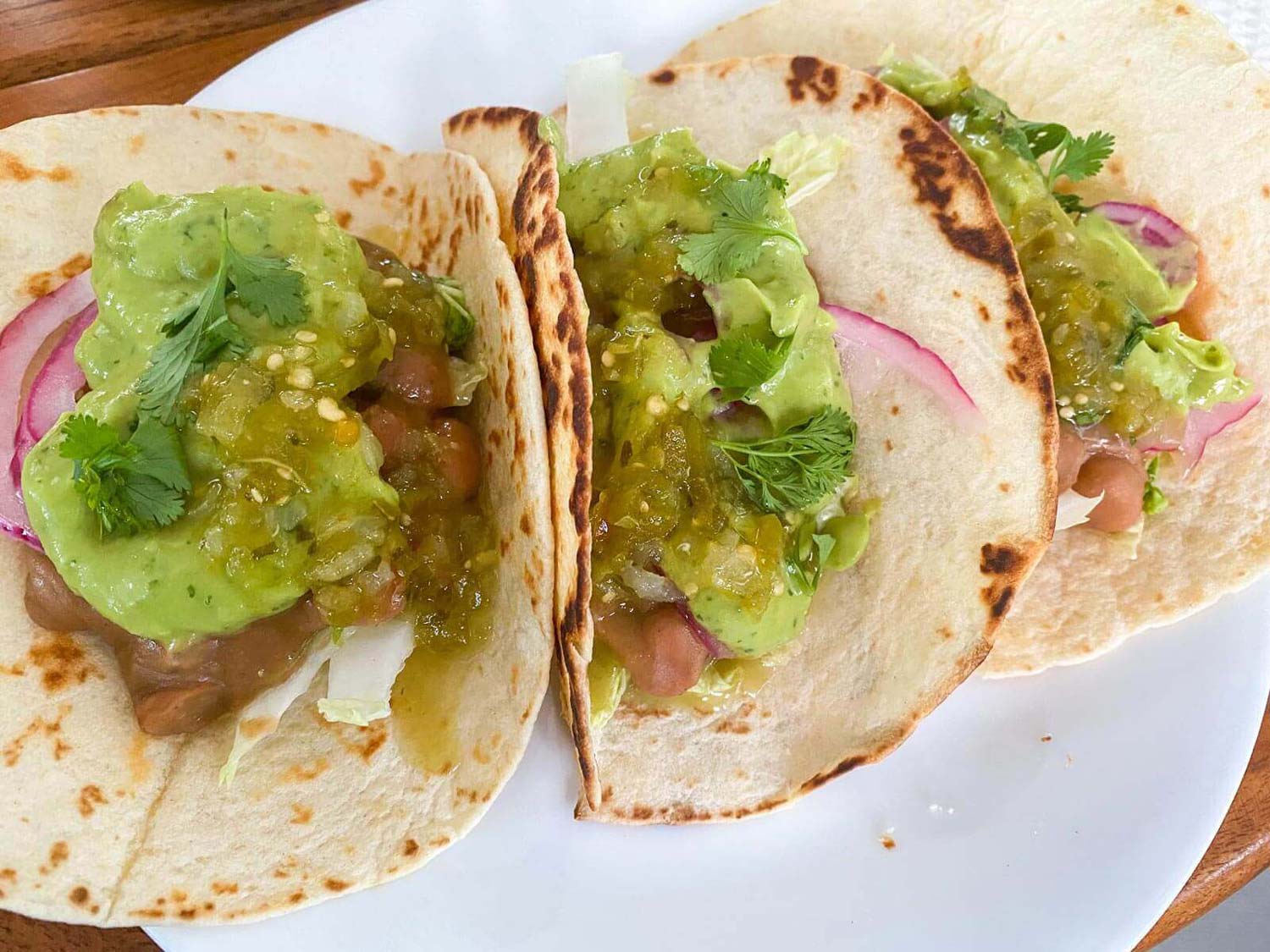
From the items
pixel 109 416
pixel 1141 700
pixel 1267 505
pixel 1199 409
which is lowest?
pixel 1141 700

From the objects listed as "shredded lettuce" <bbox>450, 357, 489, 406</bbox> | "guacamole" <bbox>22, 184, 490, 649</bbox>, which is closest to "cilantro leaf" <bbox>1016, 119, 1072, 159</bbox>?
"shredded lettuce" <bbox>450, 357, 489, 406</bbox>

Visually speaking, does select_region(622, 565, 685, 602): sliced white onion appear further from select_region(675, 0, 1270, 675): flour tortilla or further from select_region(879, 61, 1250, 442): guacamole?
select_region(879, 61, 1250, 442): guacamole

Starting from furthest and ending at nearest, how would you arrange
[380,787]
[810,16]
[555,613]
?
[810,16] → [380,787] → [555,613]

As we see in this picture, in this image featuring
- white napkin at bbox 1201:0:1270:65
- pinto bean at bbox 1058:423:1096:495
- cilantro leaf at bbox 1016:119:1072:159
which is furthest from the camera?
white napkin at bbox 1201:0:1270:65

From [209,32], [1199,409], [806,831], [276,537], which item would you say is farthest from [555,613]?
[209,32]

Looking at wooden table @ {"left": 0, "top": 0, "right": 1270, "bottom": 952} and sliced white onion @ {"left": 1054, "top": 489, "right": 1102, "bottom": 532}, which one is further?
wooden table @ {"left": 0, "top": 0, "right": 1270, "bottom": 952}

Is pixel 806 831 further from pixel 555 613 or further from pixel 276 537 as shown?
pixel 276 537

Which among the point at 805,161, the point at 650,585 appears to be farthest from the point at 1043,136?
the point at 650,585
